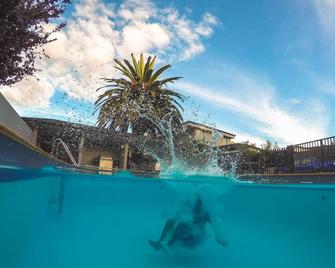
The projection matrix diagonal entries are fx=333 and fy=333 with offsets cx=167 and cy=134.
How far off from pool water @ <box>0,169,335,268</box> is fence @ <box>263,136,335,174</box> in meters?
1.19

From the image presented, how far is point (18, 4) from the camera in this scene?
652 cm

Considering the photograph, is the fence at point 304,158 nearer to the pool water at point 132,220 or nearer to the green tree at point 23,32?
the pool water at point 132,220

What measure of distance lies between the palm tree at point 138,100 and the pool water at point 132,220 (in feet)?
35.0

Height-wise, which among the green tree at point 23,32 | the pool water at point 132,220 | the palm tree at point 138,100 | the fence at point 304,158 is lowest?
the pool water at point 132,220

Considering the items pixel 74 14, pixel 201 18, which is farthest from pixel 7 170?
pixel 201 18

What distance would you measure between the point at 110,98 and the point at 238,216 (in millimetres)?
13887

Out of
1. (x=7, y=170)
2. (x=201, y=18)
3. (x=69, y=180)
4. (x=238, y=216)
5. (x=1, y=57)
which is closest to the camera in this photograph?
(x=7, y=170)

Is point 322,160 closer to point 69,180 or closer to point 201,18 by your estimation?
point 201,18

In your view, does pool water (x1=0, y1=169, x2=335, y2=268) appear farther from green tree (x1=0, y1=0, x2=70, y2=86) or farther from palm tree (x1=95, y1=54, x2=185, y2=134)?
palm tree (x1=95, y1=54, x2=185, y2=134)

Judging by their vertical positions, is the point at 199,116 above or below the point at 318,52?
below

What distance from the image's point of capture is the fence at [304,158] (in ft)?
41.8

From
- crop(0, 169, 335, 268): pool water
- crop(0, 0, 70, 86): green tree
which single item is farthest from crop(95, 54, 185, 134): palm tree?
crop(0, 0, 70, 86): green tree

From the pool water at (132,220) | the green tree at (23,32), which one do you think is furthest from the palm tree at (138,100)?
the green tree at (23,32)

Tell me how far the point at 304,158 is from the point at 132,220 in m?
7.76
